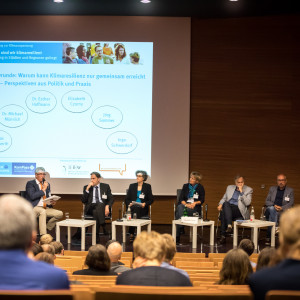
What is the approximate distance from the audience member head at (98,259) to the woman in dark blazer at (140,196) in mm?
4905

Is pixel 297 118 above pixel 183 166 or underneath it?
above

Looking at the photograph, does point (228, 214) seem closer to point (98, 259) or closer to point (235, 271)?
point (98, 259)

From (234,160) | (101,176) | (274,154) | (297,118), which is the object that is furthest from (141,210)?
(297,118)

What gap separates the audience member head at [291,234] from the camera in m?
Answer: 1.76

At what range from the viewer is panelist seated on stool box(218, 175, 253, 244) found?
28.2ft

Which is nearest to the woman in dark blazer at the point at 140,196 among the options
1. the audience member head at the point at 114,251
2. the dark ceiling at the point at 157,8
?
the dark ceiling at the point at 157,8

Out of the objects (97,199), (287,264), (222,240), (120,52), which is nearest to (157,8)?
(120,52)

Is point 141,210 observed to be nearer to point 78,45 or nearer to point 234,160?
point 234,160

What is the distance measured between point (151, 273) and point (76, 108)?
25.6 ft

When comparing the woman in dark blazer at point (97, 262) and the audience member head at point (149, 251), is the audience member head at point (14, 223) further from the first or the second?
the woman in dark blazer at point (97, 262)

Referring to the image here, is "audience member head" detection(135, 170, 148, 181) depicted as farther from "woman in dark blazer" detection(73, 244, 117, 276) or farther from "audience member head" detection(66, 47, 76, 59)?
"woman in dark blazer" detection(73, 244, 117, 276)

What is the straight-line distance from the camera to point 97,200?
8.80 metres

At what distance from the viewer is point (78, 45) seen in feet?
32.3

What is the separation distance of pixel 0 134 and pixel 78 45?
2275 mm
